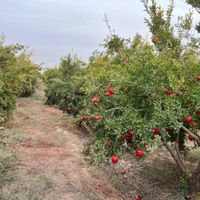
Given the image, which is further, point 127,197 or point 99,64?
point 99,64

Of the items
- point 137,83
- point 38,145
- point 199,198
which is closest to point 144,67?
point 137,83

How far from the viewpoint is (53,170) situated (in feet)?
24.7

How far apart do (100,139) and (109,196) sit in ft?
4.04

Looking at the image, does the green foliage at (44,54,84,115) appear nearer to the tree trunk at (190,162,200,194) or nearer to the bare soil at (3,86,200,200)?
the bare soil at (3,86,200,200)

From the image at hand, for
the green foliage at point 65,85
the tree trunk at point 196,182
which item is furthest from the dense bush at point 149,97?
the green foliage at point 65,85

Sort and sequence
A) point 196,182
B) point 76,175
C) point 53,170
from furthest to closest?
point 53,170 < point 76,175 < point 196,182

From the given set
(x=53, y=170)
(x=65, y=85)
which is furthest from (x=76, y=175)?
(x=65, y=85)

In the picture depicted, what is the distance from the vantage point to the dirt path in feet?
21.1

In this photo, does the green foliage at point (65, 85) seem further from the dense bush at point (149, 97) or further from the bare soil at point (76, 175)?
the dense bush at point (149, 97)

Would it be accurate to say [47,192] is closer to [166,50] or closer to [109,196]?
[109,196]

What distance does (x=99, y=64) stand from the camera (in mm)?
12773

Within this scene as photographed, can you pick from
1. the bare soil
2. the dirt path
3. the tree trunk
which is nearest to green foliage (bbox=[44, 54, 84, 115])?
the dirt path

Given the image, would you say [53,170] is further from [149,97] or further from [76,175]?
[149,97]

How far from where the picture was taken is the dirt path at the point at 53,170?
6.42 m
